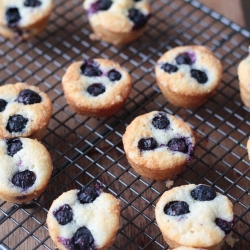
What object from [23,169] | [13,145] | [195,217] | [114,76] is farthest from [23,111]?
[195,217]

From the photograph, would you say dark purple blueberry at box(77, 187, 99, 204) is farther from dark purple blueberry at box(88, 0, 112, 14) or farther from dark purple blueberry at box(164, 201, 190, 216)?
dark purple blueberry at box(88, 0, 112, 14)

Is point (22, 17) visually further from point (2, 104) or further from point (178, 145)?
point (178, 145)

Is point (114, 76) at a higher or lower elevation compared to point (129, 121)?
higher

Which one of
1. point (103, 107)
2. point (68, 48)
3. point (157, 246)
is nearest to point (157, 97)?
point (103, 107)

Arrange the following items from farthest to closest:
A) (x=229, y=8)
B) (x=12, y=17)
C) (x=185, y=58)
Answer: (x=229, y=8), (x=12, y=17), (x=185, y=58)

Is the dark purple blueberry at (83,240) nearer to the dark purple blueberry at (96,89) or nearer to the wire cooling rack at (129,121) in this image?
the wire cooling rack at (129,121)

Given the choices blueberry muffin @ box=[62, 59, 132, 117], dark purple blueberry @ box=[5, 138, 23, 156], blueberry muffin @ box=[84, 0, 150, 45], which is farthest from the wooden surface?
dark purple blueberry @ box=[5, 138, 23, 156]

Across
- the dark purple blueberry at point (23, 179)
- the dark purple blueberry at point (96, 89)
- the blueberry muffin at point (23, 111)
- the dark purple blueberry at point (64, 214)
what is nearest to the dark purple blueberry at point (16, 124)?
the blueberry muffin at point (23, 111)
